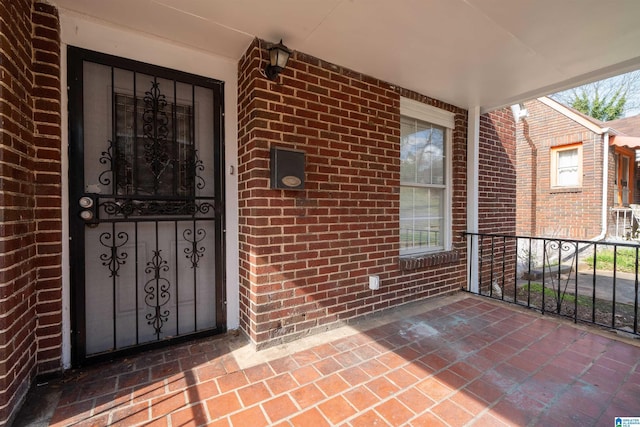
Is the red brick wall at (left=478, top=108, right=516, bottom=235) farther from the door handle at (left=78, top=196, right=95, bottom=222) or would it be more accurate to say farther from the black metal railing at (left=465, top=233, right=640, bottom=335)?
the door handle at (left=78, top=196, right=95, bottom=222)

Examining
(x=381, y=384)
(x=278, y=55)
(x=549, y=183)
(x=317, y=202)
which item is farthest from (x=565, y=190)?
(x=278, y=55)

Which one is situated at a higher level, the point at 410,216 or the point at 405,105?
the point at 405,105

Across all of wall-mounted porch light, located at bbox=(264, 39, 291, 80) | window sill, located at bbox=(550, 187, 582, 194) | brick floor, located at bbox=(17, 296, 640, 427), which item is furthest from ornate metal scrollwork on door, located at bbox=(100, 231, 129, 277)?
window sill, located at bbox=(550, 187, 582, 194)

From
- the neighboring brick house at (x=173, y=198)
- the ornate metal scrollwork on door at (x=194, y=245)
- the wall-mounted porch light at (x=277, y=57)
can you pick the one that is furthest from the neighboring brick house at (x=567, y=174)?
the ornate metal scrollwork on door at (x=194, y=245)

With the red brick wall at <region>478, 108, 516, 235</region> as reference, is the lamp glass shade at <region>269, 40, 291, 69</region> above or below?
above

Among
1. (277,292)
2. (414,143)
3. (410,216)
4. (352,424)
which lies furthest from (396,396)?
(414,143)

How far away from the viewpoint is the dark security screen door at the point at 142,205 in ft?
6.53

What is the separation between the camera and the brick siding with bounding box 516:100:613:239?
23.0ft

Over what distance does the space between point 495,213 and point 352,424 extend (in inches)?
148

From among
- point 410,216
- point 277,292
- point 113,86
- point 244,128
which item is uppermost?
point 113,86

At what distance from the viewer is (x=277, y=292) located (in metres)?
2.30

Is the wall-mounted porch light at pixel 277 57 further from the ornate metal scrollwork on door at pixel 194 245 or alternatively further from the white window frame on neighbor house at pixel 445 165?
the white window frame on neighbor house at pixel 445 165

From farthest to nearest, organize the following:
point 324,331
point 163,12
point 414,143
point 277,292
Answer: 1. point 414,143
2. point 324,331
3. point 277,292
4. point 163,12

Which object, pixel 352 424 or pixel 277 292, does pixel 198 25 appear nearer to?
pixel 277 292
